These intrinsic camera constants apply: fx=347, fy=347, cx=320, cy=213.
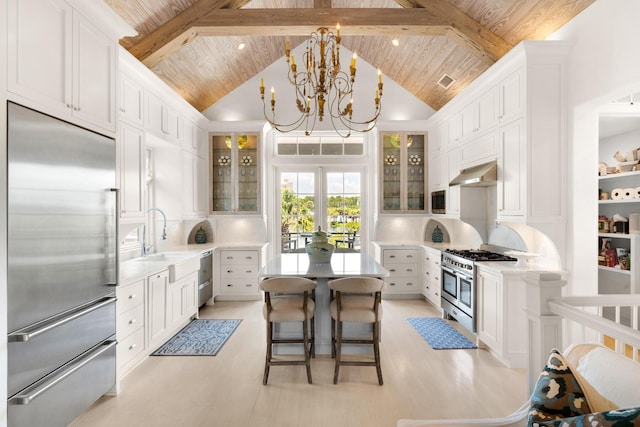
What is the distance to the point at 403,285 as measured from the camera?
18.1 feet

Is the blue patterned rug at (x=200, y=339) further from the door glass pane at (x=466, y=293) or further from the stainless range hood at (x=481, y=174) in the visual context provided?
the stainless range hood at (x=481, y=174)

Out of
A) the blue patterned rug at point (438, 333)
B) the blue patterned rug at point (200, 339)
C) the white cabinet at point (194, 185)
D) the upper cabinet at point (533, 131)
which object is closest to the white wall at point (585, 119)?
the upper cabinet at point (533, 131)

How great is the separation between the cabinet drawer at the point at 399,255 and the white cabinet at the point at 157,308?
3.22 meters

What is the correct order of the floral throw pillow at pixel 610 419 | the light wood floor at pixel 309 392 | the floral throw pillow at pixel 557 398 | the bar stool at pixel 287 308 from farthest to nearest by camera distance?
the bar stool at pixel 287 308 < the light wood floor at pixel 309 392 < the floral throw pillow at pixel 557 398 < the floral throw pillow at pixel 610 419

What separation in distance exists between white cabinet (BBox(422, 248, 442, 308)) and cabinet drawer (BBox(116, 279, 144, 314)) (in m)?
3.58

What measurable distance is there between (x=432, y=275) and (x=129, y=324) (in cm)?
386

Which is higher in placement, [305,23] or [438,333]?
[305,23]

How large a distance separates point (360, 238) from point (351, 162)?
4.55 ft

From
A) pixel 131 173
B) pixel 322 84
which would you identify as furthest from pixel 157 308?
pixel 322 84

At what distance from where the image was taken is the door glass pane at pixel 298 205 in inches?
246

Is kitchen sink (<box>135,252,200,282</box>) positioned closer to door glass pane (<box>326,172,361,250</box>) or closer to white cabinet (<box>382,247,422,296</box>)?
door glass pane (<box>326,172,361,250</box>)

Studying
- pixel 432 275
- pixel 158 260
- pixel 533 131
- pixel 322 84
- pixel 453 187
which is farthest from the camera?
pixel 432 275

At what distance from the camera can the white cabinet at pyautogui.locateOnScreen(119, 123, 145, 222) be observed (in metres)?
Answer: 3.24

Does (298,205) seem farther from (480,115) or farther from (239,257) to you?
(480,115)
